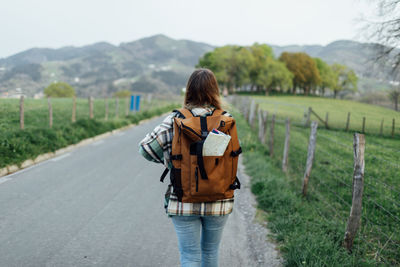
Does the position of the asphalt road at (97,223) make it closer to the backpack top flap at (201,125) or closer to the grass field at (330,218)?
the grass field at (330,218)

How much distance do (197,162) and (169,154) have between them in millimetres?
284

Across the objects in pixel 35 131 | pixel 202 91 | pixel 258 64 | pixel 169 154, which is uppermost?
pixel 258 64

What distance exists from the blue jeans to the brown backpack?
0.20 m

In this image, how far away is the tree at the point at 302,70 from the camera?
7550 cm

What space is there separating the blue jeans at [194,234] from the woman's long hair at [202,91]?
80cm

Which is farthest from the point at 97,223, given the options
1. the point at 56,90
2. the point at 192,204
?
the point at 56,90

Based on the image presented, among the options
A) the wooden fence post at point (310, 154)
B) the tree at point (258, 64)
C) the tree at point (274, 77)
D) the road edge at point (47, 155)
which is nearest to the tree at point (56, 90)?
the road edge at point (47, 155)

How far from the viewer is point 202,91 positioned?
6.88 ft

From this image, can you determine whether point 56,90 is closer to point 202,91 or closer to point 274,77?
point 202,91

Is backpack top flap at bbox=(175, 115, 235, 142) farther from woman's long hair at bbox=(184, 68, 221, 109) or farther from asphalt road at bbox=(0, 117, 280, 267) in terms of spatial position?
asphalt road at bbox=(0, 117, 280, 267)

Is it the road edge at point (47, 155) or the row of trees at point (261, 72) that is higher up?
the row of trees at point (261, 72)

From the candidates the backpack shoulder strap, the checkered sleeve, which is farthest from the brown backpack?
the checkered sleeve

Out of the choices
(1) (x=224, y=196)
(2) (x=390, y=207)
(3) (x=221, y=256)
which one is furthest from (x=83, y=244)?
(2) (x=390, y=207)

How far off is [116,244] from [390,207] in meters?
4.82
